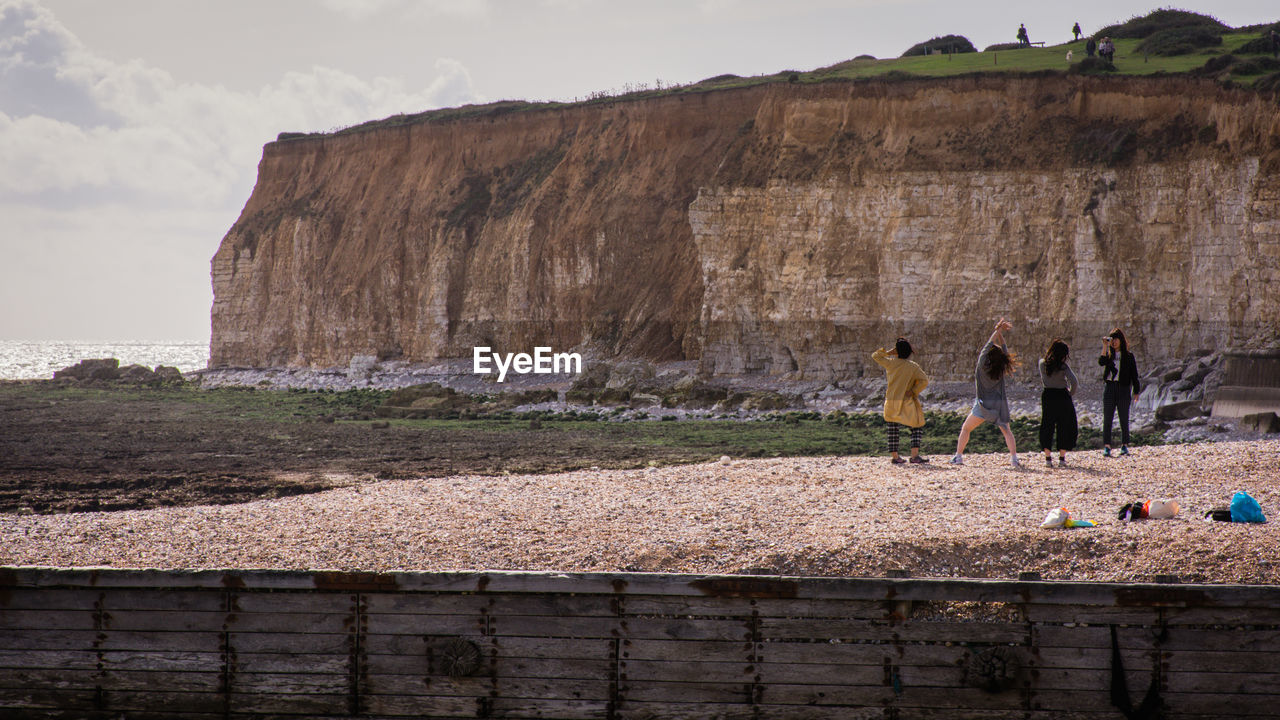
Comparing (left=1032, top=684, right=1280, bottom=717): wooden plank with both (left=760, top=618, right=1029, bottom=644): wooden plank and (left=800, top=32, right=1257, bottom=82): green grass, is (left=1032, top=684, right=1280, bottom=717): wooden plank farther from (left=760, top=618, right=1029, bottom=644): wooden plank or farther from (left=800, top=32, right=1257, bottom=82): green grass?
(left=800, top=32, right=1257, bottom=82): green grass

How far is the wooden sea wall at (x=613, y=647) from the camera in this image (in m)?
5.26

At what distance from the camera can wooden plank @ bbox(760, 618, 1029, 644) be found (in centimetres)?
532

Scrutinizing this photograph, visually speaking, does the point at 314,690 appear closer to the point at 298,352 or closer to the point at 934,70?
the point at 934,70

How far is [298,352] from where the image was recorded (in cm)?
5925

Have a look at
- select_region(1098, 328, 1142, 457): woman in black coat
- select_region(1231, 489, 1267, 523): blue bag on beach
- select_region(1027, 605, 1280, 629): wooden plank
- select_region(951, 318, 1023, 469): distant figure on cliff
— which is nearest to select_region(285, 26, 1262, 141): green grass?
select_region(1098, 328, 1142, 457): woman in black coat

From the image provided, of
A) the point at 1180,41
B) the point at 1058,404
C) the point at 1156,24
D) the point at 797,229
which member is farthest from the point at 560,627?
the point at 1156,24

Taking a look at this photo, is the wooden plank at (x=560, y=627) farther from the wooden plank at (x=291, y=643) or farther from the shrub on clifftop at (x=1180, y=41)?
the shrub on clifftop at (x=1180, y=41)

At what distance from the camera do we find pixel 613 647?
549 centimetres

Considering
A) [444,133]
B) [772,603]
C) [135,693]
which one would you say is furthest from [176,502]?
[444,133]

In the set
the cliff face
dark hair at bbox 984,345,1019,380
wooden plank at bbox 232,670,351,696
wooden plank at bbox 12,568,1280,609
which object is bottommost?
wooden plank at bbox 232,670,351,696

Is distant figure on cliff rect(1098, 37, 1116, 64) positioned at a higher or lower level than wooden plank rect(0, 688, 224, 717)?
higher

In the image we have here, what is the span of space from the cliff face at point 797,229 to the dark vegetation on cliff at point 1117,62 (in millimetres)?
1034

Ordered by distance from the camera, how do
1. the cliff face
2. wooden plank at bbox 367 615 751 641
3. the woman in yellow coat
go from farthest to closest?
the cliff face < the woman in yellow coat < wooden plank at bbox 367 615 751 641

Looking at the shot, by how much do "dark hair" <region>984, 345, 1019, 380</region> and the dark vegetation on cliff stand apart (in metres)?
23.5
